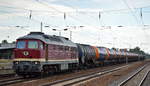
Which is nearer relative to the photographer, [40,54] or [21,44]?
[40,54]

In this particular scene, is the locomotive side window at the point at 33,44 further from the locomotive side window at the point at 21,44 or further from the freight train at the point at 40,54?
the locomotive side window at the point at 21,44

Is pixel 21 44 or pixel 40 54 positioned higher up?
pixel 21 44

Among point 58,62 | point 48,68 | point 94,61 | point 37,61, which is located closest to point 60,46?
point 58,62

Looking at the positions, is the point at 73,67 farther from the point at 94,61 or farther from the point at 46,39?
the point at 94,61

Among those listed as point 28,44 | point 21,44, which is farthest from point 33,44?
point 21,44

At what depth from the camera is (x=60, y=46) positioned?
28500 mm

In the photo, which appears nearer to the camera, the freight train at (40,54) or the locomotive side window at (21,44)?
the freight train at (40,54)

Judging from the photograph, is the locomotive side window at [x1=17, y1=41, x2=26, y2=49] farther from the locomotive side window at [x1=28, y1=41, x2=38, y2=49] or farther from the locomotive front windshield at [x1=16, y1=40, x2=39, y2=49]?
the locomotive side window at [x1=28, y1=41, x2=38, y2=49]

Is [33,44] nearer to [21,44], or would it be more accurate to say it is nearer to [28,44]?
[28,44]

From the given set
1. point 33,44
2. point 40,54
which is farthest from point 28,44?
point 40,54

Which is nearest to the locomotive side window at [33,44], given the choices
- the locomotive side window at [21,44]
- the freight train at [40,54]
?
the freight train at [40,54]

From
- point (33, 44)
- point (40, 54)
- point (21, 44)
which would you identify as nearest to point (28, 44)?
point (33, 44)

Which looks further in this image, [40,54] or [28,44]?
[28,44]

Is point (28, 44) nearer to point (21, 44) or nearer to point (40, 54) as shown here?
point (21, 44)
